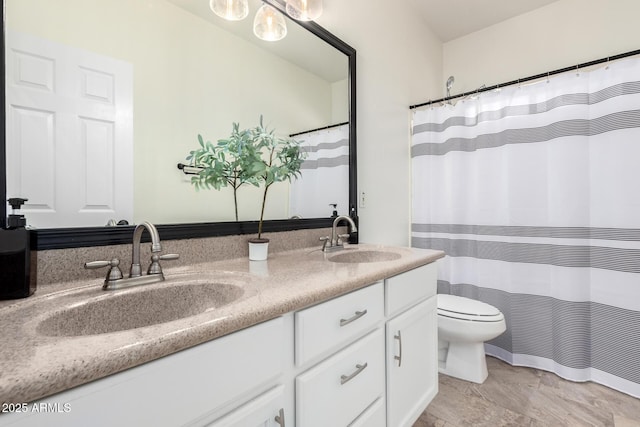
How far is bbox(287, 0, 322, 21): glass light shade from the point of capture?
1454mm

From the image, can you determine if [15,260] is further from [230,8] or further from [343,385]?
[230,8]

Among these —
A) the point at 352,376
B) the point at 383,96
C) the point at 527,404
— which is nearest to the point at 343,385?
the point at 352,376

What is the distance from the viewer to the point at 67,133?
0.86 m

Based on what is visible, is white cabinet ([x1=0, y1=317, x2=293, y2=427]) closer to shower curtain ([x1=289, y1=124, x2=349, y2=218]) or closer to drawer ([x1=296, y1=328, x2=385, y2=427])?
drawer ([x1=296, y1=328, x2=385, y2=427])

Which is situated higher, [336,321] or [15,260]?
[15,260]

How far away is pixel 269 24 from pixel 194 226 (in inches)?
39.1

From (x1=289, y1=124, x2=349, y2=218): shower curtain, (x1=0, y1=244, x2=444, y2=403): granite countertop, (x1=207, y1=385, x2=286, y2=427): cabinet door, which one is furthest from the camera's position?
(x1=289, y1=124, x2=349, y2=218): shower curtain

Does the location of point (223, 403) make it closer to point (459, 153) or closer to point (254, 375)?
point (254, 375)

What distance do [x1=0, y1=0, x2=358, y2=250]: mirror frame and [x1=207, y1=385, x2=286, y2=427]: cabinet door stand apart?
630mm

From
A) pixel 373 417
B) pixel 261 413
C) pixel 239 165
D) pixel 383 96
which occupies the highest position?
pixel 383 96

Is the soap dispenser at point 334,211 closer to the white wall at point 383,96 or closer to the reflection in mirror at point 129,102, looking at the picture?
the white wall at point 383,96

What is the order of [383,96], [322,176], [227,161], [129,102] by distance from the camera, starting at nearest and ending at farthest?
[129,102] < [227,161] < [322,176] < [383,96]

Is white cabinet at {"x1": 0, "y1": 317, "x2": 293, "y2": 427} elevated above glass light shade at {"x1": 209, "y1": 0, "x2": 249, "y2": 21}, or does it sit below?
below

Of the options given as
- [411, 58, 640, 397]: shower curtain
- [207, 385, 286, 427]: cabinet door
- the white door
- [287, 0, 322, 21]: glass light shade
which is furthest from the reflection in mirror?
[411, 58, 640, 397]: shower curtain
